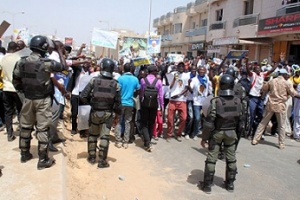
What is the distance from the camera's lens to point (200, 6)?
119 ft

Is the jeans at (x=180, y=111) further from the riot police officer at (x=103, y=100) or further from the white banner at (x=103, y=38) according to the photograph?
the white banner at (x=103, y=38)

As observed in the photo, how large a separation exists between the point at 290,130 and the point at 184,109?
395 cm

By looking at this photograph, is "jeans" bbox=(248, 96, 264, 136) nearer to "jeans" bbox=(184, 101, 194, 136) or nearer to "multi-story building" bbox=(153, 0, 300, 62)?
"jeans" bbox=(184, 101, 194, 136)

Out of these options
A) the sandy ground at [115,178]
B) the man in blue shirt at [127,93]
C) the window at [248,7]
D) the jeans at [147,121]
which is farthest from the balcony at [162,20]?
the sandy ground at [115,178]

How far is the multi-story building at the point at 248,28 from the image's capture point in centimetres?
1836

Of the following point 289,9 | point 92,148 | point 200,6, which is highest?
point 200,6

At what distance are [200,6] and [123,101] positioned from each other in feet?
104

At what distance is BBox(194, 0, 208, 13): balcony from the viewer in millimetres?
35188

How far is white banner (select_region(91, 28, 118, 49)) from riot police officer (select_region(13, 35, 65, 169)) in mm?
7057

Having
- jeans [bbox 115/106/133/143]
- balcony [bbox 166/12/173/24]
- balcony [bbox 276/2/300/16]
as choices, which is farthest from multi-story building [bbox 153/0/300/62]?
jeans [bbox 115/106/133/143]

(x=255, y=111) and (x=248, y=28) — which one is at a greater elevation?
(x=248, y=28)

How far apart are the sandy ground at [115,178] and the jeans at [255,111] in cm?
326

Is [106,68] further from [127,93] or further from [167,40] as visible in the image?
[167,40]

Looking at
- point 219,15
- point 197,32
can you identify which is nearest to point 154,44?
point 219,15
